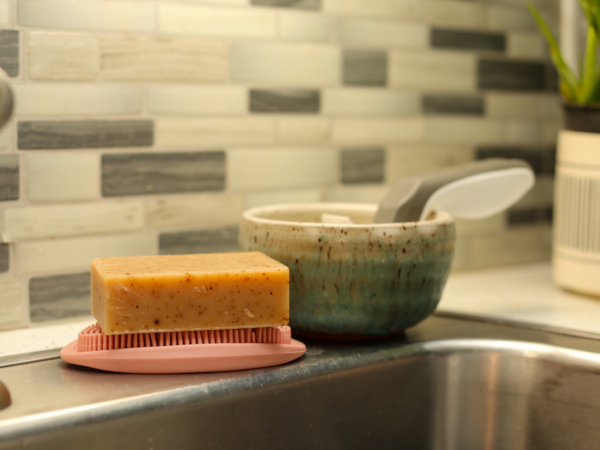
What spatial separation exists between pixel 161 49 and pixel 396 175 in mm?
373

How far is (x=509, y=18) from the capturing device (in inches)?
39.8

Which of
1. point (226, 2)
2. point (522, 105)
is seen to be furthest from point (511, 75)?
point (226, 2)

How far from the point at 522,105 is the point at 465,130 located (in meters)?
0.13

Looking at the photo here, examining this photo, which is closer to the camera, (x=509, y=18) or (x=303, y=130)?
(x=303, y=130)

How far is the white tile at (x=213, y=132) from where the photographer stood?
0.72 meters

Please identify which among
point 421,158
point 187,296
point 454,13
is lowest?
point 187,296

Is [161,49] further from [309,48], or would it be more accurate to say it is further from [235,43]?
[309,48]

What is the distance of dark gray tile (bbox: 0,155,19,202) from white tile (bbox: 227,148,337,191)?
236mm

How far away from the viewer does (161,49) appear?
709 millimetres

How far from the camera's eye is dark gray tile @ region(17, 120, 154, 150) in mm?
642

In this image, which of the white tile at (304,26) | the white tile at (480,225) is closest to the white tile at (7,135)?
the white tile at (304,26)

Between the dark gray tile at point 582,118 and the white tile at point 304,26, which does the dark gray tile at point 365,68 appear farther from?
the dark gray tile at point 582,118

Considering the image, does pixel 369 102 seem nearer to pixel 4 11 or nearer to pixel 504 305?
pixel 504 305

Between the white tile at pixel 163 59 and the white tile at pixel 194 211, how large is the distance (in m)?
0.13
